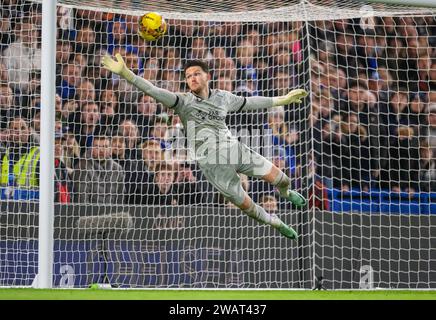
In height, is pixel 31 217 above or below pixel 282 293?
above

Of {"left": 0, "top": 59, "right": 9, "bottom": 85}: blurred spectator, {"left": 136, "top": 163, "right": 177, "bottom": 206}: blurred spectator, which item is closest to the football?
{"left": 136, "top": 163, "right": 177, "bottom": 206}: blurred spectator

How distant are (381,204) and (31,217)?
12.5ft

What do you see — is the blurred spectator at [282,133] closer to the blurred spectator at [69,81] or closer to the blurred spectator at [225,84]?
the blurred spectator at [225,84]

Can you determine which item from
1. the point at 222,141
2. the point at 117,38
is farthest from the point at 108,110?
the point at 222,141

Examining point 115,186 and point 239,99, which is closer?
point 239,99

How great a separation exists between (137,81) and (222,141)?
3.63 ft

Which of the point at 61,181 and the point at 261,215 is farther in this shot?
the point at 61,181

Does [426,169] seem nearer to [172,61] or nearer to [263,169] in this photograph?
[263,169]

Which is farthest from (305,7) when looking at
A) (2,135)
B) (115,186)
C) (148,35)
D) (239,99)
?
(2,135)

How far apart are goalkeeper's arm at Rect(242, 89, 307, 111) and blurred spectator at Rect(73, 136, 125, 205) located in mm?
1780

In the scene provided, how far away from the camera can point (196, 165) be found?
10008 mm
